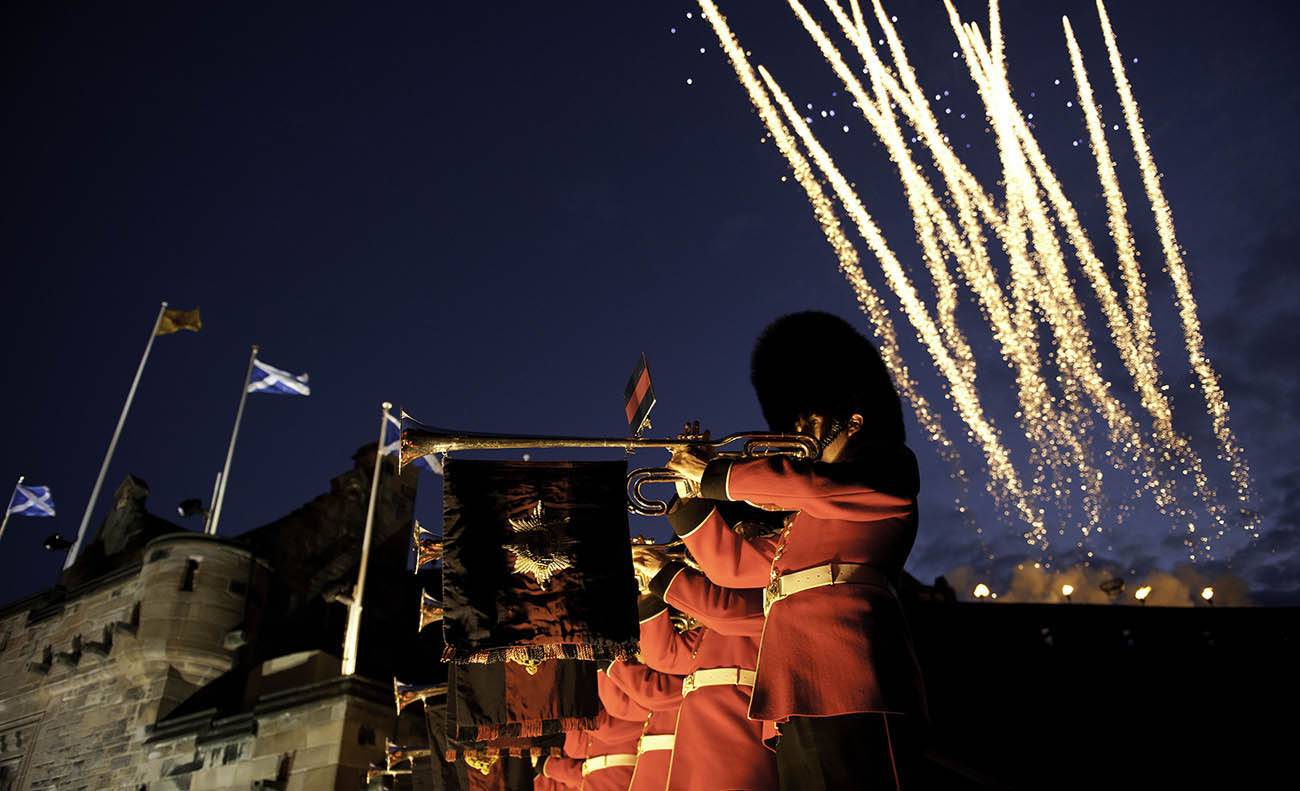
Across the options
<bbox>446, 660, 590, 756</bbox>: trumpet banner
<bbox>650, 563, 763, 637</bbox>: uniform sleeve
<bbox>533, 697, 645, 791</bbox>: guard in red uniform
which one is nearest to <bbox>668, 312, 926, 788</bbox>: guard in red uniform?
<bbox>650, 563, 763, 637</bbox>: uniform sleeve

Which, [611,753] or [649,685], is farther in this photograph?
[611,753]

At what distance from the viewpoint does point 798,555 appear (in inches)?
172

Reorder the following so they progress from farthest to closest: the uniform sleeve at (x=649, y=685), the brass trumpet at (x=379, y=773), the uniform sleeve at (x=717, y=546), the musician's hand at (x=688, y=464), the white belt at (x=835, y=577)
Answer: the brass trumpet at (x=379, y=773)
the uniform sleeve at (x=649, y=685)
the uniform sleeve at (x=717, y=546)
the musician's hand at (x=688, y=464)
the white belt at (x=835, y=577)

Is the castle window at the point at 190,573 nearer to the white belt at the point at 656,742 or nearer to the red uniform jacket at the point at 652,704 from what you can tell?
the red uniform jacket at the point at 652,704

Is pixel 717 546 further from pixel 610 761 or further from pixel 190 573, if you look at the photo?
pixel 190 573

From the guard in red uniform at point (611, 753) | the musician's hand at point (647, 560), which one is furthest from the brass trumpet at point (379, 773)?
the musician's hand at point (647, 560)

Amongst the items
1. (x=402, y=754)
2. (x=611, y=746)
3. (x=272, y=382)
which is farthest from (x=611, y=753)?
(x=272, y=382)

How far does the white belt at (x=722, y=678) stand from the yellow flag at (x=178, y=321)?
21.9 metres

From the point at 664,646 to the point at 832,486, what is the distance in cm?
299

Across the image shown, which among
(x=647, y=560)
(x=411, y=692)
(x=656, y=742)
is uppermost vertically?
(x=411, y=692)

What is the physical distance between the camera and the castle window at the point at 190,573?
18.2m

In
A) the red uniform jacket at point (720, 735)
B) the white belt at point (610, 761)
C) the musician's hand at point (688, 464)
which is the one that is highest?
the musician's hand at point (688, 464)

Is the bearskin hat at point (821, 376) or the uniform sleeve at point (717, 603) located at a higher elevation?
the bearskin hat at point (821, 376)

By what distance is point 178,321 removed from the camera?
24.0m
